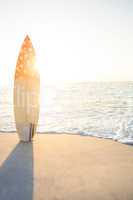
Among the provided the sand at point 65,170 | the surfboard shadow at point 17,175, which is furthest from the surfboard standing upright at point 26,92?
the surfboard shadow at point 17,175

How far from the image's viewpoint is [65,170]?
197 inches

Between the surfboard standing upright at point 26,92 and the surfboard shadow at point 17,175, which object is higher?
the surfboard standing upright at point 26,92

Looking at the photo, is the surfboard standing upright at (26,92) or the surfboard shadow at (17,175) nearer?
the surfboard shadow at (17,175)

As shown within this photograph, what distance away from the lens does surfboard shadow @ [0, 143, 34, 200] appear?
13.2 ft

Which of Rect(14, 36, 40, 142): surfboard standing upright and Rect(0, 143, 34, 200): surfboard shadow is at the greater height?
Rect(14, 36, 40, 142): surfboard standing upright

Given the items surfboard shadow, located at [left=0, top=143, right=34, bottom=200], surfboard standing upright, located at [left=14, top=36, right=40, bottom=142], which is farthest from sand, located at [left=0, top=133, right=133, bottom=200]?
surfboard standing upright, located at [left=14, top=36, right=40, bottom=142]

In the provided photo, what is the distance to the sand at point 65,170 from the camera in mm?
4086

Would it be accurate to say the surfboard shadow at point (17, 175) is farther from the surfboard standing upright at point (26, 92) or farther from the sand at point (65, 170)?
the surfboard standing upright at point (26, 92)

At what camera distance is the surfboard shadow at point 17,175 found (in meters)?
4.03

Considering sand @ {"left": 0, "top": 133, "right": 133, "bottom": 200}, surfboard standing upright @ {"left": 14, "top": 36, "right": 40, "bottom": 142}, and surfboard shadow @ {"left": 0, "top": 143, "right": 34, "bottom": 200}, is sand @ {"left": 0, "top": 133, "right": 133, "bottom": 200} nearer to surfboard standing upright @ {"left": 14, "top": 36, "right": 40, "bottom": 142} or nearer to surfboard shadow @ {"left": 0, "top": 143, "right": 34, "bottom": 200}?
surfboard shadow @ {"left": 0, "top": 143, "right": 34, "bottom": 200}

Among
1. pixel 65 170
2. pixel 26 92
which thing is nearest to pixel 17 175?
pixel 65 170

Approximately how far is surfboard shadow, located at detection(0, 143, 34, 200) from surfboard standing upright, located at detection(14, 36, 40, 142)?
778 millimetres

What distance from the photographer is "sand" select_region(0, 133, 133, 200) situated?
409cm

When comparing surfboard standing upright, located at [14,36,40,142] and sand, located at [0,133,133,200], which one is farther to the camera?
surfboard standing upright, located at [14,36,40,142]
